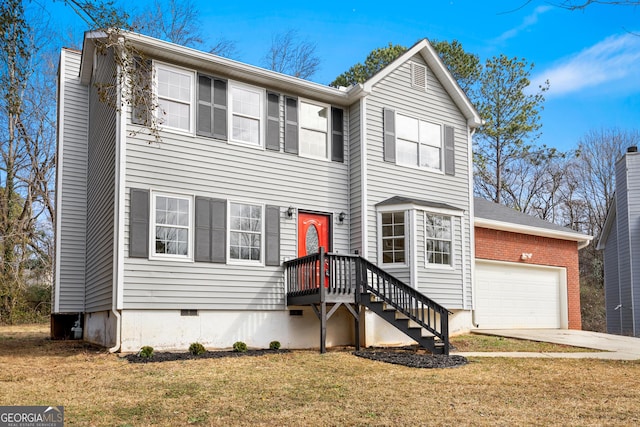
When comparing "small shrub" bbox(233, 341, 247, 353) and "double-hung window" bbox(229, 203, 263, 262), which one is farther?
"double-hung window" bbox(229, 203, 263, 262)

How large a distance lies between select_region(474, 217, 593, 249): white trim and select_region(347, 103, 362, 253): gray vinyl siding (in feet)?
14.1

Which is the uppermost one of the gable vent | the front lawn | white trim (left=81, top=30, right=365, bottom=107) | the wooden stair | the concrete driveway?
the gable vent

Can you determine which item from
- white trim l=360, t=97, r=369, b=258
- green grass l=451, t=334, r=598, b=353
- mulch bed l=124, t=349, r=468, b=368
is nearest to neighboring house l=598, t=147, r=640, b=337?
green grass l=451, t=334, r=598, b=353

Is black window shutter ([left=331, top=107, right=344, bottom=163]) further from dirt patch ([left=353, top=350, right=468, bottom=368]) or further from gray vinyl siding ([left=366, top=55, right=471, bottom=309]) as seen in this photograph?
dirt patch ([left=353, top=350, right=468, bottom=368])

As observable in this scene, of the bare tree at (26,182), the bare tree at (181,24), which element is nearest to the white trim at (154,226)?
the bare tree at (26,182)

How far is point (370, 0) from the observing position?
55.9ft

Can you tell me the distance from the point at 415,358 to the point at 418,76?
25.2ft

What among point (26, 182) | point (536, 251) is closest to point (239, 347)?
point (536, 251)

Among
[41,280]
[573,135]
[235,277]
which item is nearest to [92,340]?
[235,277]

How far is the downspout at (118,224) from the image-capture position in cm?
1082

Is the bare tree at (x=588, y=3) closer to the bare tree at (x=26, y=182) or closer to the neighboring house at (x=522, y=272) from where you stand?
the neighboring house at (x=522, y=272)

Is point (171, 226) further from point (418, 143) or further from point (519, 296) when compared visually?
point (519, 296)

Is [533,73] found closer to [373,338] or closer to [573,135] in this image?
[573,135]

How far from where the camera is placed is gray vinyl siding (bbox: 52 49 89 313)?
49.7 ft
